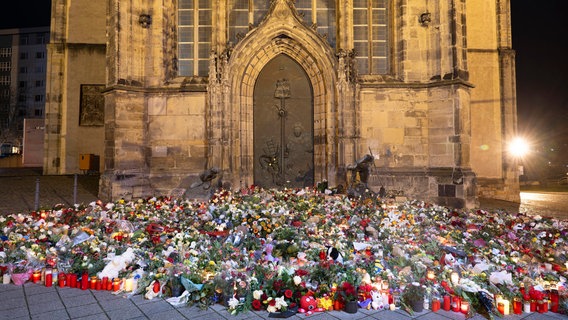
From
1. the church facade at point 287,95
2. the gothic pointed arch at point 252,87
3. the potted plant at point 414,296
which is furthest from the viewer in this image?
the gothic pointed arch at point 252,87

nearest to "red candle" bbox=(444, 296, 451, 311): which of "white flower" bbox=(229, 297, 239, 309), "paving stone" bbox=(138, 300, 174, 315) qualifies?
Answer: "white flower" bbox=(229, 297, 239, 309)

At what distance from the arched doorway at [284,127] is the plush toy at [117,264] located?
7.01 meters

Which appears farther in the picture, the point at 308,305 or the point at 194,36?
the point at 194,36

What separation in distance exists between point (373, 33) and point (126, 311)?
10601mm

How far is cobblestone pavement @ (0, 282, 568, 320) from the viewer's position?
3305 millimetres

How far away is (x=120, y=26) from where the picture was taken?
1018 cm

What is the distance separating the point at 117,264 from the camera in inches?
166

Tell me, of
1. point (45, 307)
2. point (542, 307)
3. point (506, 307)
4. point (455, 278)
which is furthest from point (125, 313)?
point (542, 307)

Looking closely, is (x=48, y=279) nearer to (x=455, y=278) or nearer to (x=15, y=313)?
(x=15, y=313)

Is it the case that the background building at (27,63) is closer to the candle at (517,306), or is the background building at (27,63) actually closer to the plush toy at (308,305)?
the plush toy at (308,305)

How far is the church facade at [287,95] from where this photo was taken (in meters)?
10.2

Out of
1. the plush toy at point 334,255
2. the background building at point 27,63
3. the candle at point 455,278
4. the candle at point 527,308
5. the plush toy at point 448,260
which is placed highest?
the background building at point 27,63

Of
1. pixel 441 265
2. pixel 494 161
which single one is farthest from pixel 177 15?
pixel 494 161

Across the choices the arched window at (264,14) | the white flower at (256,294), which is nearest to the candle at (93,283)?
the white flower at (256,294)
